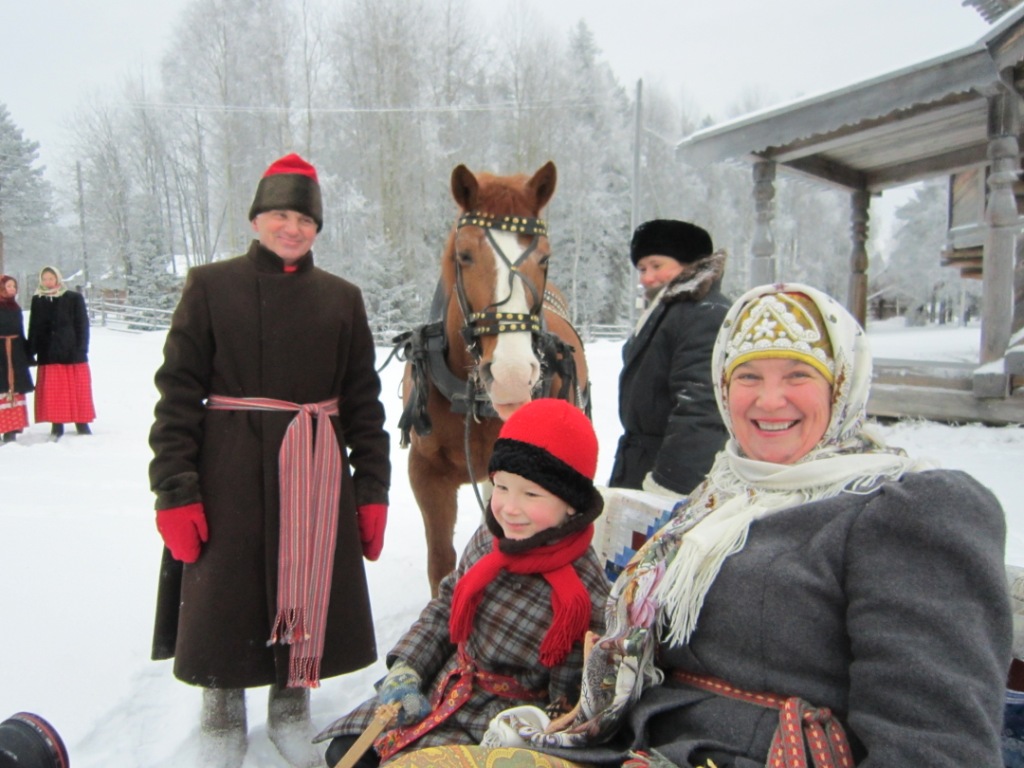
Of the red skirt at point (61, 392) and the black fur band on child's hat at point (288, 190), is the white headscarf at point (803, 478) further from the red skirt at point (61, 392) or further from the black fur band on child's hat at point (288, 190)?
the red skirt at point (61, 392)

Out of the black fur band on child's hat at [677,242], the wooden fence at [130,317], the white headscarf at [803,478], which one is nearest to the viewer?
the white headscarf at [803,478]

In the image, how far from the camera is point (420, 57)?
92.5 ft

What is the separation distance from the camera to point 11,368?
812 cm

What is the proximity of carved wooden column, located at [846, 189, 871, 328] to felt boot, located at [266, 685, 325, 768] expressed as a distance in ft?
33.7

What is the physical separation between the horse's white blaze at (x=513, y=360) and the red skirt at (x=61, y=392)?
7285mm

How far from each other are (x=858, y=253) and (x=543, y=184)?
9.40 meters

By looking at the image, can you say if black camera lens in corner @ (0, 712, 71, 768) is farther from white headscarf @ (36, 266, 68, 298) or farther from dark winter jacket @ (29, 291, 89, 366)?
white headscarf @ (36, 266, 68, 298)

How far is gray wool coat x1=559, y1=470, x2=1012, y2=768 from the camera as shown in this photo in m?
1.06

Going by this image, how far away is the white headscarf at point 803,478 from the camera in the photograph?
4.25 feet

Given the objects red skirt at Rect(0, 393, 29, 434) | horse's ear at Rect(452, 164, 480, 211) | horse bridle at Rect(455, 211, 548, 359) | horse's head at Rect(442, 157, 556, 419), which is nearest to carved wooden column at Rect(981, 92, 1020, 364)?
horse's head at Rect(442, 157, 556, 419)

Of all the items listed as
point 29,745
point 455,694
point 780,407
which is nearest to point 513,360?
point 455,694

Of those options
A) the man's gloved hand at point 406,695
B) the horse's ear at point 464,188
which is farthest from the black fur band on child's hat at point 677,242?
the man's gloved hand at point 406,695

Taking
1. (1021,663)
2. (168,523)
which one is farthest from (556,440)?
(168,523)

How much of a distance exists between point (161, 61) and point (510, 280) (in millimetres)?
31013
